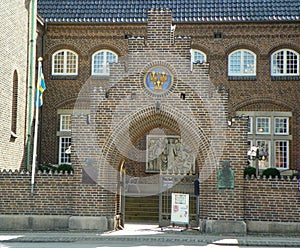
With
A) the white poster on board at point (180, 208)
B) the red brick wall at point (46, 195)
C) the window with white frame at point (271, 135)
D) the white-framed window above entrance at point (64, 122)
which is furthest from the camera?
the white-framed window above entrance at point (64, 122)

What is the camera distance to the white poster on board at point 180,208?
22.5m

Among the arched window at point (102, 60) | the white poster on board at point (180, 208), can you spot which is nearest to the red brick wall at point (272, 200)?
the white poster on board at point (180, 208)

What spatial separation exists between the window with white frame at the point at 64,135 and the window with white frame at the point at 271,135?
9284mm

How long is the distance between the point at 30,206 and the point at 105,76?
12.4m

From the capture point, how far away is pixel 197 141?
21.7 meters

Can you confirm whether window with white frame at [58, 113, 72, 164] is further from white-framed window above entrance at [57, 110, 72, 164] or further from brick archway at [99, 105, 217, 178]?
brick archway at [99, 105, 217, 178]

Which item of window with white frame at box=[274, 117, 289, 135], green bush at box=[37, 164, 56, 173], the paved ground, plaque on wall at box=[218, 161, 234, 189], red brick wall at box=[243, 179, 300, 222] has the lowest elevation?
the paved ground

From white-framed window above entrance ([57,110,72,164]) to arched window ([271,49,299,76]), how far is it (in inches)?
449

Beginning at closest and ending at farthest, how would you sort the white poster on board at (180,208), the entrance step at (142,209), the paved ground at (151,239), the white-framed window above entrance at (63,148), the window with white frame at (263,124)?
the paved ground at (151,239)
the white poster on board at (180,208)
the entrance step at (142,209)
the window with white frame at (263,124)
the white-framed window above entrance at (63,148)

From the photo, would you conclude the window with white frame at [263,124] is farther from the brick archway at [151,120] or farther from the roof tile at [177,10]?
the brick archway at [151,120]

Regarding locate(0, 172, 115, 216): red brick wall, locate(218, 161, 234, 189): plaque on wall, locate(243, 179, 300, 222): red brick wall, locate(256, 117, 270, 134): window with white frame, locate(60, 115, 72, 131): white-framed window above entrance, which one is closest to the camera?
locate(243, 179, 300, 222): red brick wall

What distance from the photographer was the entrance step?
27.8 meters

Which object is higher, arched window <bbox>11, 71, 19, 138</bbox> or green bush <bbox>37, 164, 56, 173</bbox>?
arched window <bbox>11, 71, 19, 138</bbox>

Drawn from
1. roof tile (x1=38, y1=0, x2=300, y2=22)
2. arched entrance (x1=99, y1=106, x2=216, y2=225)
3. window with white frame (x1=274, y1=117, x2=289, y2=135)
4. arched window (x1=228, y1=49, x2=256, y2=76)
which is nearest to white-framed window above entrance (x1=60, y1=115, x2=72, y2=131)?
arched entrance (x1=99, y1=106, x2=216, y2=225)
